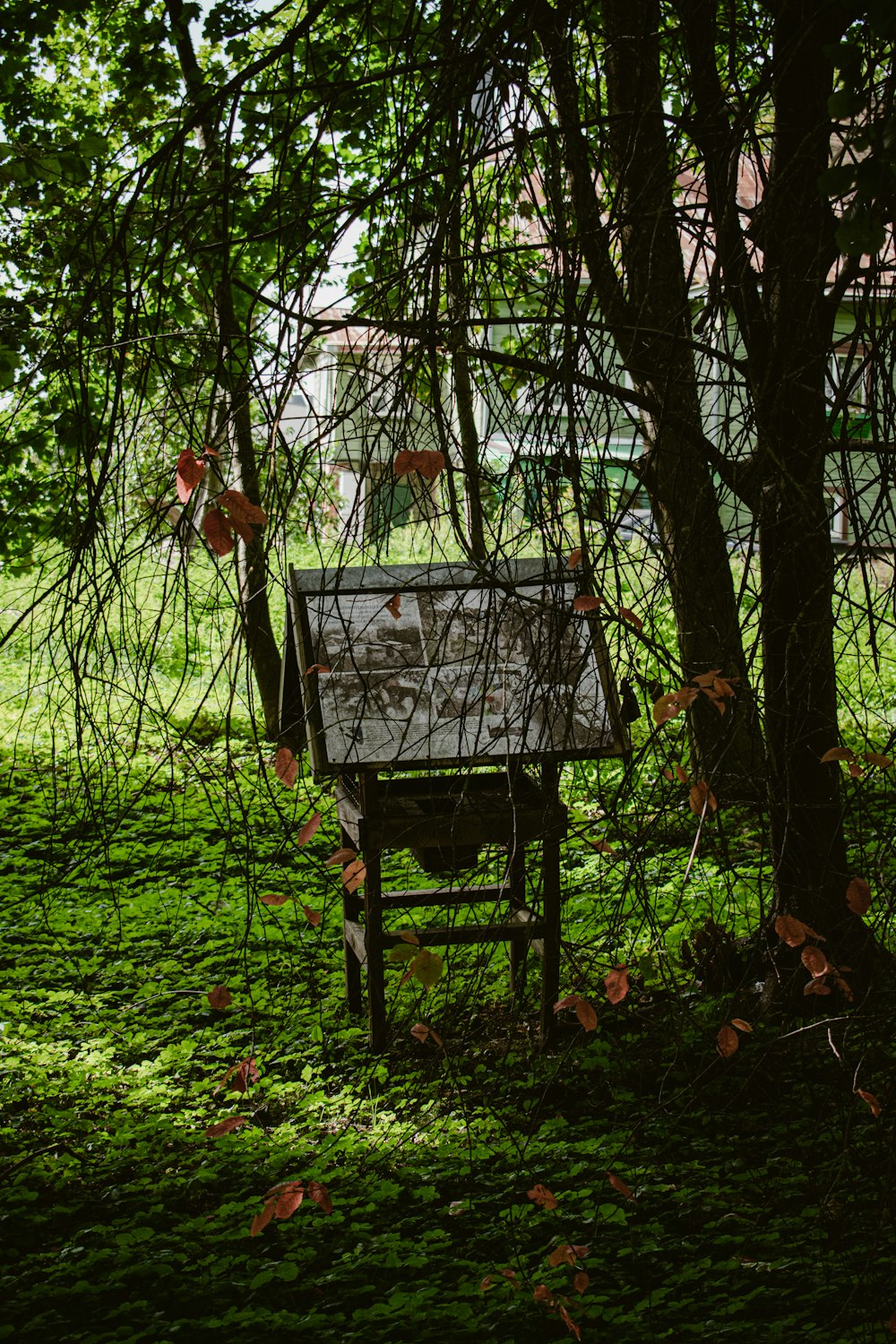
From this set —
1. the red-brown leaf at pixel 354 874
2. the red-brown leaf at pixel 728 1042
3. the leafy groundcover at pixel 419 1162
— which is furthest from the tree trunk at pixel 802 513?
the red-brown leaf at pixel 354 874

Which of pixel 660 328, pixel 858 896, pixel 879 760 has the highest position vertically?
pixel 660 328

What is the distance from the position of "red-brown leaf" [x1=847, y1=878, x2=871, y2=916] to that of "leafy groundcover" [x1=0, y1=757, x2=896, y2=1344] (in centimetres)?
30

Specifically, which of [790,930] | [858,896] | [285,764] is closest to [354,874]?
[285,764]

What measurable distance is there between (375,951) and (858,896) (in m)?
2.02

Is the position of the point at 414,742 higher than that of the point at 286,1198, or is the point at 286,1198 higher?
the point at 414,742

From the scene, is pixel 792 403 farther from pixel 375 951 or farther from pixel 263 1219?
pixel 263 1219

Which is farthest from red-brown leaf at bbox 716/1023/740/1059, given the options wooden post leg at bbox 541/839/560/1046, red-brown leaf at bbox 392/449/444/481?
red-brown leaf at bbox 392/449/444/481

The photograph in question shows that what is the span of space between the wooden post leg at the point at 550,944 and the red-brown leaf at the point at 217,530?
7.15 feet

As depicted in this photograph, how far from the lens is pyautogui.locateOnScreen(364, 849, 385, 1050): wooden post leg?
4.27 meters

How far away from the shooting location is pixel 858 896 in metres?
2.92

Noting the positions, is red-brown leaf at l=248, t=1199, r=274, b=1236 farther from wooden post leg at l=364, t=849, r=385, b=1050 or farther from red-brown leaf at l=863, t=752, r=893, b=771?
red-brown leaf at l=863, t=752, r=893, b=771

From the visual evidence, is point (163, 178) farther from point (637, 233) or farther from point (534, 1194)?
point (534, 1194)

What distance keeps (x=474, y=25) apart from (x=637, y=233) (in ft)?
2.62

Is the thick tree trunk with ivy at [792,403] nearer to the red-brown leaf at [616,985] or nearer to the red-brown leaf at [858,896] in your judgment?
the red-brown leaf at [858,896]
